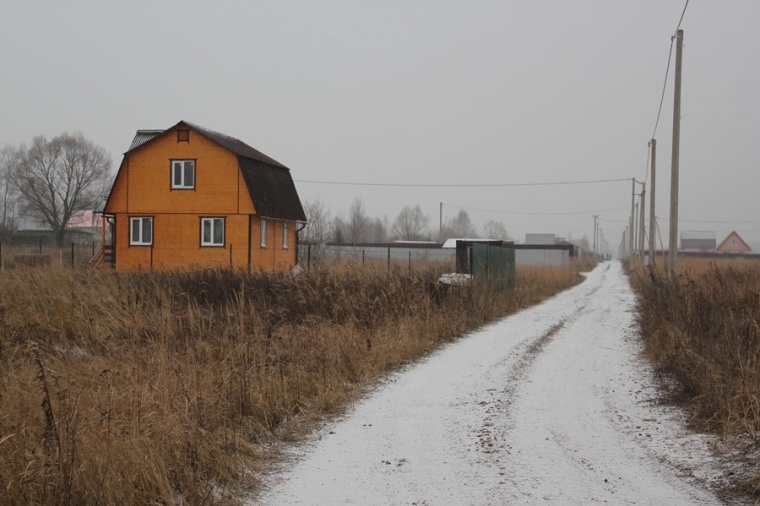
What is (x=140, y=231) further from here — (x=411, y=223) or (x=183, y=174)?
(x=411, y=223)

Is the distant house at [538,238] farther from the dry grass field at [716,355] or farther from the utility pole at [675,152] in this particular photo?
the dry grass field at [716,355]

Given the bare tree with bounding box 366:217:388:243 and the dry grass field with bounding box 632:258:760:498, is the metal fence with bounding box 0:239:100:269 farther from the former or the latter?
the bare tree with bounding box 366:217:388:243

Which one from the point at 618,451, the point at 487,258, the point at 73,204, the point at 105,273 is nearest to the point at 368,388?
the point at 618,451

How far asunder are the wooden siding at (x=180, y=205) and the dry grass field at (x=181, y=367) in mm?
13126

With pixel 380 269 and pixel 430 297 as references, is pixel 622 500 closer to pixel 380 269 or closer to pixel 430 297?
pixel 430 297

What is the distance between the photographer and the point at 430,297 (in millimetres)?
16000

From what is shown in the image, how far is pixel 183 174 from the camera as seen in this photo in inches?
1221

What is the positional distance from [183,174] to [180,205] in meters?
1.46

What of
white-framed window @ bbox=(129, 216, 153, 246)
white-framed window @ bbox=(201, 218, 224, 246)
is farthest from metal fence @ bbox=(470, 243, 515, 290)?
white-framed window @ bbox=(129, 216, 153, 246)

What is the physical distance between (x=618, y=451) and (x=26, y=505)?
16.0 feet

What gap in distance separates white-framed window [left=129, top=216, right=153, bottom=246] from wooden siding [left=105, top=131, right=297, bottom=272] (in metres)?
0.18

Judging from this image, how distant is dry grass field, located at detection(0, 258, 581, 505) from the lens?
4.95 meters

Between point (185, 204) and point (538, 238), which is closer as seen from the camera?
point (185, 204)

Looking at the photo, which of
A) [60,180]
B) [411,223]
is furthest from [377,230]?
[60,180]
